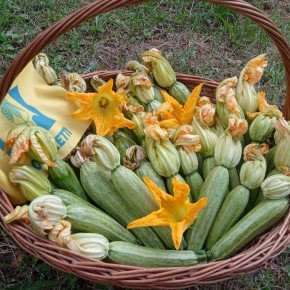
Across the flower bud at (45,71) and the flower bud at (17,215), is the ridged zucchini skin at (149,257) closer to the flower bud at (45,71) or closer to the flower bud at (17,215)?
the flower bud at (17,215)

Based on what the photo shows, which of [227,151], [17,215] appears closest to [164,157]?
[227,151]

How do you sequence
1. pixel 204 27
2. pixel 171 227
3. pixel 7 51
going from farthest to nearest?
pixel 204 27 → pixel 7 51 → pixel 171 227

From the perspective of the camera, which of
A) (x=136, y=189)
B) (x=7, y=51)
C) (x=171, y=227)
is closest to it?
(x=171, y=227)

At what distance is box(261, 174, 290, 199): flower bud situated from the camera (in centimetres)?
145

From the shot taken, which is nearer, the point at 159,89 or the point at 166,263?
the point at 166,263

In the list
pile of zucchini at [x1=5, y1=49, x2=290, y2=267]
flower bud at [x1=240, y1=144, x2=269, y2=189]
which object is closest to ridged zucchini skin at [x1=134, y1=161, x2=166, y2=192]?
pile of zucchini at [x1=5, y1=49, x2=290, y2=267]

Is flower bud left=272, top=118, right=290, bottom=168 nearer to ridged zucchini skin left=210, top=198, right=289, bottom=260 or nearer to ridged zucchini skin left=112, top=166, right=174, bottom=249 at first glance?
ridged zucchini skin left=210, top=198, right=289, bottom=260

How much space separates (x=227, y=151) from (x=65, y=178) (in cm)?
44

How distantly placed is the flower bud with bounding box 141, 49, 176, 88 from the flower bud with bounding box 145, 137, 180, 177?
0.97 feet

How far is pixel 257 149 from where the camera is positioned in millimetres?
1557

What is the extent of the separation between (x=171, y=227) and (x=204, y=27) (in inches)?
59.9

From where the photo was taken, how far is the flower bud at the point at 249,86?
1.67m

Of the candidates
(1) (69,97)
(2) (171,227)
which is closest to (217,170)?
(2) (171,227)

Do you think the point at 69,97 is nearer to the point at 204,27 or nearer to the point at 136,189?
the point at 136,189
